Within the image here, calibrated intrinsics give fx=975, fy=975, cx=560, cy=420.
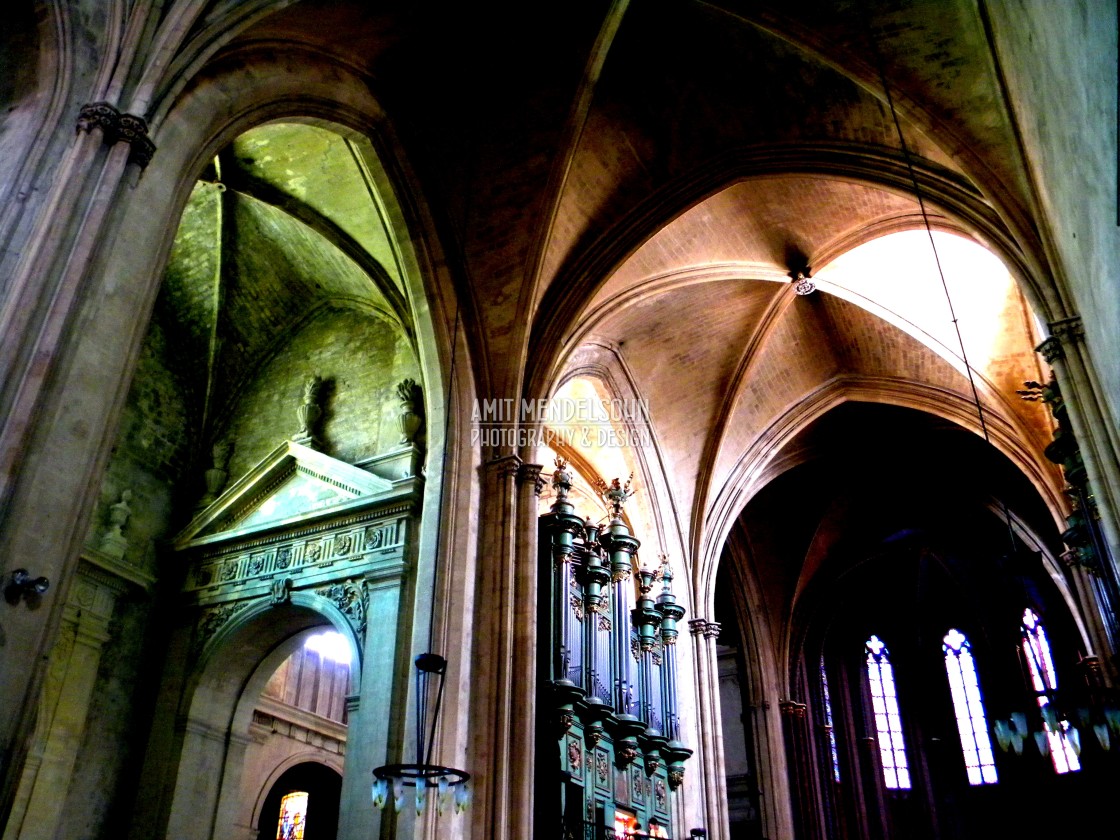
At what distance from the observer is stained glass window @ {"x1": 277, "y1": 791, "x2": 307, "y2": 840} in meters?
16.6

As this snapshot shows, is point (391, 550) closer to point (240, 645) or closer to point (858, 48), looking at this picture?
point (240, 645)

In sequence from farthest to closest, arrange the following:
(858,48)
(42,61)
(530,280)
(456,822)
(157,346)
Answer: (157,346)
(530,280)
(858,48)
(456,822)
(42,61)

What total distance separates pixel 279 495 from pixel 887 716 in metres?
18.7

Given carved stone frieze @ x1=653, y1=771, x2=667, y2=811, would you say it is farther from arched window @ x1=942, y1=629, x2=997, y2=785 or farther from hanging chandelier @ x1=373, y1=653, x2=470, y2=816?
arched window @ x1=942, y1=629, x2=997, y2=785

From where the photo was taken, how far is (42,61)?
738 centimetres

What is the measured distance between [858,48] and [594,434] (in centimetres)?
756

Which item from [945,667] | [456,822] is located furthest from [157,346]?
[945,667]

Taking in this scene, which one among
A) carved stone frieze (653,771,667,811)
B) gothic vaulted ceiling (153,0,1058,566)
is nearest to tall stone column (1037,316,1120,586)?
gothic vaulted ceiling (153,0,1058,566)

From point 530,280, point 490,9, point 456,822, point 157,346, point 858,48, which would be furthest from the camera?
point 157,346

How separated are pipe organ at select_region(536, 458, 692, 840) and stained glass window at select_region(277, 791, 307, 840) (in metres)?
6.58

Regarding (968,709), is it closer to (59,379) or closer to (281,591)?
(281,591)

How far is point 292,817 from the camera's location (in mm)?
16703

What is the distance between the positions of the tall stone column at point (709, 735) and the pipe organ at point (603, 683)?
89 centimetres

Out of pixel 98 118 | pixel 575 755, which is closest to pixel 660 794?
pixel 575 755
